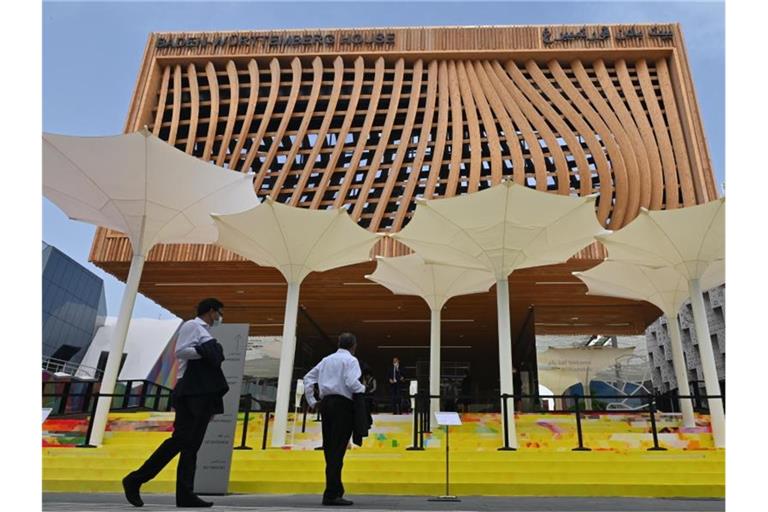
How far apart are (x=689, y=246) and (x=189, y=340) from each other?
9968 mm

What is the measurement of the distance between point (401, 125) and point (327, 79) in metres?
3.10

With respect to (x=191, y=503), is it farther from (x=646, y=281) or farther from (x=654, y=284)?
(x=654, y=284)

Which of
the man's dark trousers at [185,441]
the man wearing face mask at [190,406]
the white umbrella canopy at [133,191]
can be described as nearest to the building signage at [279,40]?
the white umbrella canopy at [133,191]

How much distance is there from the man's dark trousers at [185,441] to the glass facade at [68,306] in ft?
127

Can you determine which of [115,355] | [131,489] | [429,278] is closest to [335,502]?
[131,489]

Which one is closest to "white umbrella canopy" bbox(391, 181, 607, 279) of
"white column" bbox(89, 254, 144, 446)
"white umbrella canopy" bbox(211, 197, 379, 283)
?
"white umbrella canopy" bbox(211, 197, 379, 283)

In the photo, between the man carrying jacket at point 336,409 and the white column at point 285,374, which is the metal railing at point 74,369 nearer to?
the white column at point 285,374

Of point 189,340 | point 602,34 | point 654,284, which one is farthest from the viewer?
point 602,34

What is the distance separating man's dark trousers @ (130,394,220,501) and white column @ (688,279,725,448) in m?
9.19

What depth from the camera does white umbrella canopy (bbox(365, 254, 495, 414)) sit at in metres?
13.9

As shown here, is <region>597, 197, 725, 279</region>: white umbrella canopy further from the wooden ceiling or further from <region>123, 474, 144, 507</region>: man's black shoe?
<region>123, 474, 144, 507</region>: man's black shoe

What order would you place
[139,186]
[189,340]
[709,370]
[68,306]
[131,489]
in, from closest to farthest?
1. [131,489]
2. [189,340]
3. [709,370]
4. [139,186]
5. [68,306]

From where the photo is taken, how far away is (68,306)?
138 ft

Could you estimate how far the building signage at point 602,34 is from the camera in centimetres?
1719
